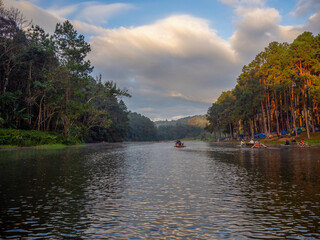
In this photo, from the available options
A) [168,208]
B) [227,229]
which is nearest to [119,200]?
[168,208]

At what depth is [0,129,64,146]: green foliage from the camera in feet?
171

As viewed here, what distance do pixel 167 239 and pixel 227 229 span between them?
2.02 meters

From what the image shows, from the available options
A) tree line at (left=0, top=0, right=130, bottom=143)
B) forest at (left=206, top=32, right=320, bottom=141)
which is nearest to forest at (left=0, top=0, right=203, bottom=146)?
tree line at (left=0, top=0, right=130, bottom=143)

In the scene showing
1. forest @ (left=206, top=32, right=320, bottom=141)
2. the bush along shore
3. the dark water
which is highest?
forest @ (left=206, top=32, right=320, bottom=141)

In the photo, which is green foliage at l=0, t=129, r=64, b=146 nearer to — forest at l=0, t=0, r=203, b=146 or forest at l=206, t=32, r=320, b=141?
forest at l=0, t=0, r=203, b=146

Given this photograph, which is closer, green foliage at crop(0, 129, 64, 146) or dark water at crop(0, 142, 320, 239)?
dark water at crop(0, 142, 320, 239)

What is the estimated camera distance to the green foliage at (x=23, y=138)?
171 ft

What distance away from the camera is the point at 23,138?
56.1 metres

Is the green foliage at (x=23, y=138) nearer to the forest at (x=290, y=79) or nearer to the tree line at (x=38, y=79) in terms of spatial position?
the tree line at (x=38, y=79)

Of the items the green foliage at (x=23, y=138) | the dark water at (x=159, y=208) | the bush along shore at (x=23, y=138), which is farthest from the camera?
the green foliage at (x=23, y=138)

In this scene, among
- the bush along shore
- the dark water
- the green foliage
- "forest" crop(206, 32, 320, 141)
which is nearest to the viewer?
the dark water

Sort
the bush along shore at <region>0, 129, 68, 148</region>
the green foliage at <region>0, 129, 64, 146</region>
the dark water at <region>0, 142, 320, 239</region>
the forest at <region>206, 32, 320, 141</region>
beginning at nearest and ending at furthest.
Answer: the dark water at <region>0, 142, 320, 239</region> < the bush along shore at <region>0, 129, 68, 148</region> < the green foliage at <region>0, 129, 64, 146</region> < the forest at <region>206, 32, 320, 141</region>

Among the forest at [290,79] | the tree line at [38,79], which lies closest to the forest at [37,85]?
the tree line at [38,79]

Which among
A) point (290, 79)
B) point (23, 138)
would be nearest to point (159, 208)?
point (23, 138)
